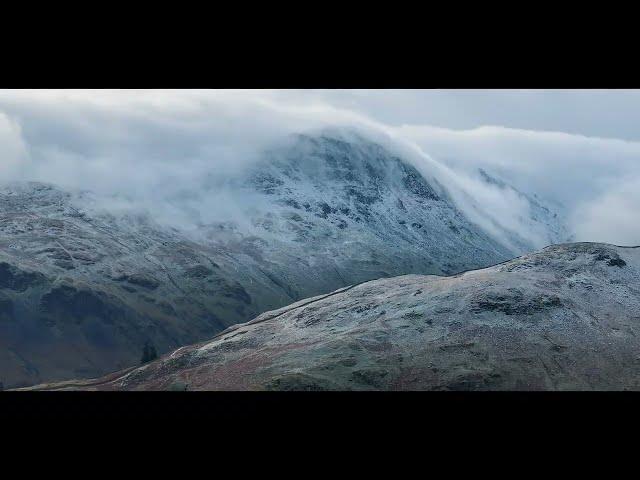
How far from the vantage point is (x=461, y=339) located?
450 feet

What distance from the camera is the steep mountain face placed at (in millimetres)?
131500

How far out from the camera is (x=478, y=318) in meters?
142

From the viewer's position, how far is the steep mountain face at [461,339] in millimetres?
131500
